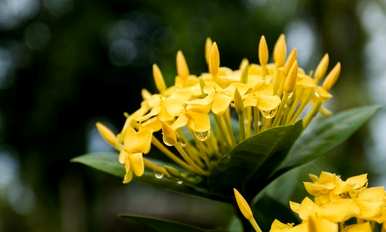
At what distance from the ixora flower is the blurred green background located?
220 inches

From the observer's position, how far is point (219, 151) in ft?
3.11

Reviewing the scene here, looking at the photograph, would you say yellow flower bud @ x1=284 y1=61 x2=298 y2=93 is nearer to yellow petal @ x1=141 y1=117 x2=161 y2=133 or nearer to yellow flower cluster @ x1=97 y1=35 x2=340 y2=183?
yellow flower cluster @ x1=97 y1=35 x2=340 y2=183

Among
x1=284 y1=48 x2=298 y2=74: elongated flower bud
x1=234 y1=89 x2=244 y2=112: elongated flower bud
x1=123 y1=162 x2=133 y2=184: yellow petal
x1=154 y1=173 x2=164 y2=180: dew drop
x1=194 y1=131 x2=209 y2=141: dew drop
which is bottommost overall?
x1=154 y1=173 x2=164 y2=180: dew drop

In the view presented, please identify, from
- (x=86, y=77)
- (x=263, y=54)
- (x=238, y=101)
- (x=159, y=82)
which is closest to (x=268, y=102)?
(x=238, y=101)

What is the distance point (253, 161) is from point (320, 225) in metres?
0.20

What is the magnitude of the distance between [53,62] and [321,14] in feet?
10.6

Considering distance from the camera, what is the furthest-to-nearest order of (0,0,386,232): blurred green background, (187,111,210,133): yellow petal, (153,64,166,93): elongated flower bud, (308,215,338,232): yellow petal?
1. (0,0,386,232): blurred green background
2. (153,64,166,93): elongated flower bud
3. (187,111,210,133): yellow petal
4. (308,215,338,232): yellow petal

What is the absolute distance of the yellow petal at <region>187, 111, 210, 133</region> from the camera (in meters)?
0.81

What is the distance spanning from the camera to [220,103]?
83 centimetres

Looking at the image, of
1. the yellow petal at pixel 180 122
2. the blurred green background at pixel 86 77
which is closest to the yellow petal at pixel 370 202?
the yellow petal at pixel 180 122

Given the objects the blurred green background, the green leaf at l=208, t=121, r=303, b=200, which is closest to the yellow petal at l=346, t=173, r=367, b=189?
the green leaf at l=208, t=121, r=303, b=200

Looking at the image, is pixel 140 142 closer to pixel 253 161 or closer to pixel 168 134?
pixel 168 134

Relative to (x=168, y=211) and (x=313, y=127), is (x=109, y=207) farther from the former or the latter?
(x=313, y=127)

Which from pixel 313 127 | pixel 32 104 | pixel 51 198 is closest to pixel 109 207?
pixel 51 198
